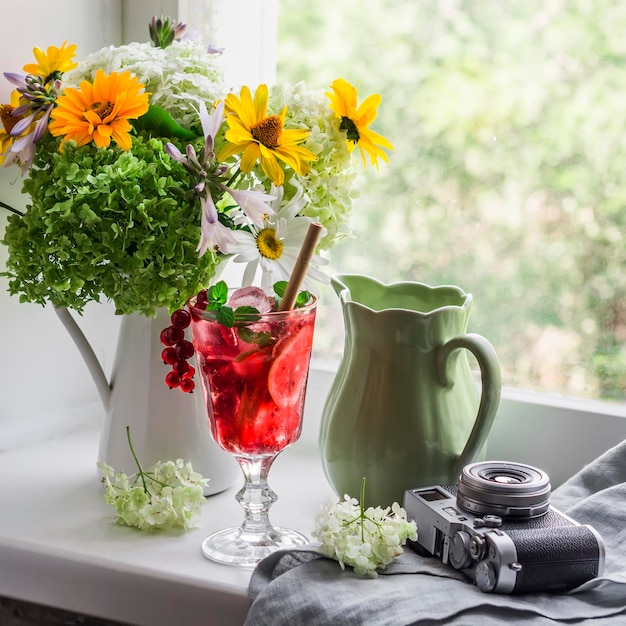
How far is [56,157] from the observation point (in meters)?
0.86

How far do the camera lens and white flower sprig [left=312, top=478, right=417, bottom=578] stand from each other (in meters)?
0.06

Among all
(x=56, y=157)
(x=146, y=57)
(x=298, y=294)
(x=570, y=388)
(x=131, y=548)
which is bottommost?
(x=131, y=548)

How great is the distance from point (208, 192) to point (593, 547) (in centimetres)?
46

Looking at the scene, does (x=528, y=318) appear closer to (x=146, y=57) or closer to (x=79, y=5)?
(x=146, y=57)

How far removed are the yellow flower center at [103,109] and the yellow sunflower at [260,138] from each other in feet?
0.35

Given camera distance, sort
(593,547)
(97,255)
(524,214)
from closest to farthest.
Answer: (593,547)
(97,255)
(524,214)

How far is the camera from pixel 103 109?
32.9 inches

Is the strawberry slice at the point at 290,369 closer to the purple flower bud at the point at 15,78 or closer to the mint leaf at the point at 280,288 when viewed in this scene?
the mint leaf at the point at 280,288

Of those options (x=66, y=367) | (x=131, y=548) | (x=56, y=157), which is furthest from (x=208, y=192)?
(x=66, y=367)

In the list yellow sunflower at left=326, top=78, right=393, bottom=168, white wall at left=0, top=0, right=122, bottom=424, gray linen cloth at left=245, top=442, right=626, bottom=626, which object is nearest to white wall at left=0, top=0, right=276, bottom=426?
white wall at left=0, top=0, right=122, bottom=424

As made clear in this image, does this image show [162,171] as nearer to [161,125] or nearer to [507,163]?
[161,125]

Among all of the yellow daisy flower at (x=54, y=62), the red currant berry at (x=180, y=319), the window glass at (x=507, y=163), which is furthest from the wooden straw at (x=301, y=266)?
the window glass at (x=507, y=163)

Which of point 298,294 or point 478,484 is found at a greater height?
point 298,294

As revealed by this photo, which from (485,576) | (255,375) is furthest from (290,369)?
(485,576)
